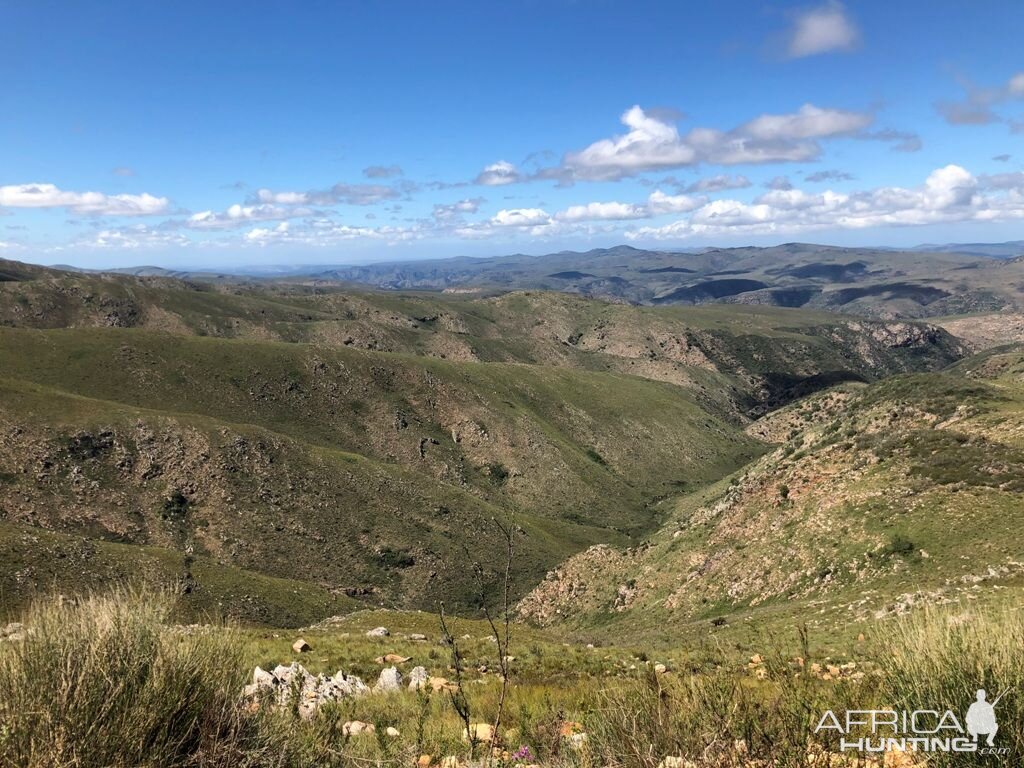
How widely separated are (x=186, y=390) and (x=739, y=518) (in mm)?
80913

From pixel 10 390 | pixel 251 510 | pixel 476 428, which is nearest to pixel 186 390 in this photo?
pixel 10 390

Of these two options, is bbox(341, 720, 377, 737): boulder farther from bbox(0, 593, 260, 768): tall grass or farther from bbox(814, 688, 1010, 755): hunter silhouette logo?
bbox(814, 688, 1010, 755): hunter silhouette logo

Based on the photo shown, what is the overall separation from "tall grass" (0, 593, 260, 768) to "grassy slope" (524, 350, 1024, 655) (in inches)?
864

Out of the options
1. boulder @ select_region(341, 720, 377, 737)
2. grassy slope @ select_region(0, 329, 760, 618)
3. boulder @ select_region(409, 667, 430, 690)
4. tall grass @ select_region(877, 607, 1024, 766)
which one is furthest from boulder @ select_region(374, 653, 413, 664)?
grassy slope @ select_region(0, 329, 760, 618)

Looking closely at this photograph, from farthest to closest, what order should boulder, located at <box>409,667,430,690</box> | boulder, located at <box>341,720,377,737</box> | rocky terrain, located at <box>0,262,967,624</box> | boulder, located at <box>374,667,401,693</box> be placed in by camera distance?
rocky terrain, located at <box>0,262,967,624</box>, boulder, located at <box>409,667,430,690</box>, boulder, located at <box>374,667,401,693</box>, boulder, located at <box>341,720,377,737</box>

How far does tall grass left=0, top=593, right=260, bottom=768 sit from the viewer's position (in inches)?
203

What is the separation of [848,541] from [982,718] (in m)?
30.8

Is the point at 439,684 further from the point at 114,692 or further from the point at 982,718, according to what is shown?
the point at 982,718

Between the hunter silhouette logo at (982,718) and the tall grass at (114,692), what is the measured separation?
733cm

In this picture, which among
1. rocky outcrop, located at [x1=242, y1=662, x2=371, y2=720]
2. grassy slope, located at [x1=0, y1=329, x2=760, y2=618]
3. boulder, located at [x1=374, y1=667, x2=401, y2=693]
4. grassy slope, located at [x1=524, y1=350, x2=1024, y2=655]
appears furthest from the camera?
grassy slope, located at [x1=0, y1=329, x2=760, y2=618]

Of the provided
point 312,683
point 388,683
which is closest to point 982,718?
point 388,683

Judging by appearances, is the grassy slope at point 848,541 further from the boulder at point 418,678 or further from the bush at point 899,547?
the boulder at point 418,678

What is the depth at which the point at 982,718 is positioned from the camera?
536 centimetres

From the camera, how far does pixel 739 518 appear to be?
4216 centimetres
